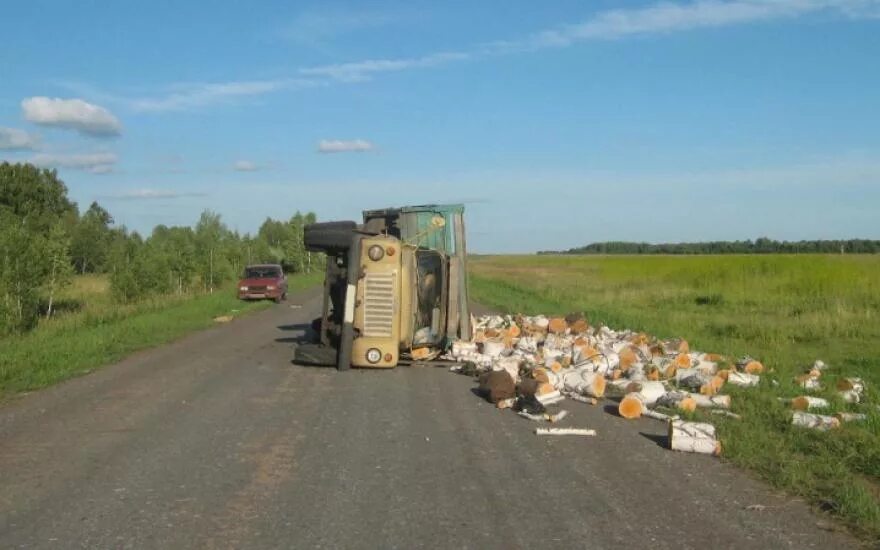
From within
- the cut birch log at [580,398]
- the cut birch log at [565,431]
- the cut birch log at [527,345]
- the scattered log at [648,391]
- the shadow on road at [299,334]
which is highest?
the cut birch log at [527,345]

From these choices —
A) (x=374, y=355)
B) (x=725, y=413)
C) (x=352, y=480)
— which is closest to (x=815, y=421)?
(x=725, y=413)

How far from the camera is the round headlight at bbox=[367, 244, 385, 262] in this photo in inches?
609

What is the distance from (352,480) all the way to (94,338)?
48.5 feet

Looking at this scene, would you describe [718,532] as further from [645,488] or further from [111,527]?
[111,527]

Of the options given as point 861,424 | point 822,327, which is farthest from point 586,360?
point 822,327

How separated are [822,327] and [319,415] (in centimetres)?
1968

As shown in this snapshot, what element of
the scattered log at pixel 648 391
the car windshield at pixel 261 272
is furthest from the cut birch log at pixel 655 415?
the car windshield at pixel 261 272

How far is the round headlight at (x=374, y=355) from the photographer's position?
50.2 feet

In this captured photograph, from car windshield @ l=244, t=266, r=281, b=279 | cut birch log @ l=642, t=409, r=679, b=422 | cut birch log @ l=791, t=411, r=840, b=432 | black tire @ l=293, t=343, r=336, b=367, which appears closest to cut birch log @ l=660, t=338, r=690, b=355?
cut birch log @ l=642, t=409, r=679, b=422

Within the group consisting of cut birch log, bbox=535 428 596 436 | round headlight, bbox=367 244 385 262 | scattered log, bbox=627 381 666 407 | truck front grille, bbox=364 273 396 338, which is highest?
round headlight, bbox=367 244 385 262

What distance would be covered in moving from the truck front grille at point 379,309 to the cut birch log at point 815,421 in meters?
7.00

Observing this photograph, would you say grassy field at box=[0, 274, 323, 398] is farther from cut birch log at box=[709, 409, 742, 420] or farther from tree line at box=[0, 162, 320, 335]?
cut birch log at box=[709, 409, 742, 420]

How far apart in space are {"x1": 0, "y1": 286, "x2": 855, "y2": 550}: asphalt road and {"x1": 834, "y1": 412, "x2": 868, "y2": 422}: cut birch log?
A: 7.40 feet

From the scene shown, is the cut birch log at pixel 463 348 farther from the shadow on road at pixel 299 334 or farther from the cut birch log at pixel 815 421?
the cut birch log at pixel 815 421
